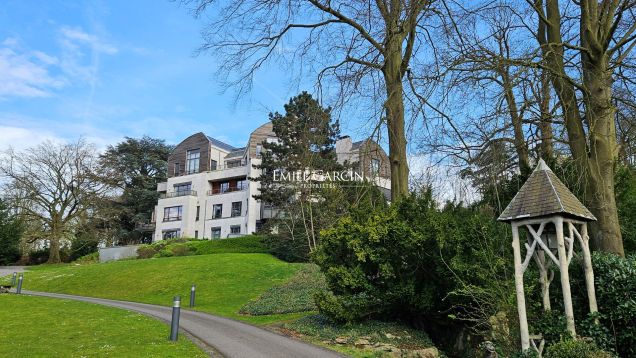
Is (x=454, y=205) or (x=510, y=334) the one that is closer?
(x=510, y=334)

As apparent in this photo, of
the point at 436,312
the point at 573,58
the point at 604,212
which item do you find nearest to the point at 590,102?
the point at 573,58

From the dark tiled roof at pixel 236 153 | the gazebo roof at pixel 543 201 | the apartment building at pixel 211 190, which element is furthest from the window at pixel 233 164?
the gazebo roof at pixel 543 201

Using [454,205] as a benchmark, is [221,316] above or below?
below

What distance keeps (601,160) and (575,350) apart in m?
5.13

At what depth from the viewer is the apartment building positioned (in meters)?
53.0

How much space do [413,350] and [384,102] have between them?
18.3 feet

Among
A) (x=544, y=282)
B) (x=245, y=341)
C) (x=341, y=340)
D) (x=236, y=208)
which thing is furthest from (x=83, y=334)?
(x=236, y=208)

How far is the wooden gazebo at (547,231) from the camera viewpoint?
817cm

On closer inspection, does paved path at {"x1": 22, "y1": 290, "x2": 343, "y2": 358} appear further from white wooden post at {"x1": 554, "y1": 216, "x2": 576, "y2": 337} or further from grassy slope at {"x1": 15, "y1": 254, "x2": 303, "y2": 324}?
white wooden post at {"x1": 554, "y1": 216, "x2": 576, "y2": 337}

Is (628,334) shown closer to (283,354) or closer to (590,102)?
(590,102)

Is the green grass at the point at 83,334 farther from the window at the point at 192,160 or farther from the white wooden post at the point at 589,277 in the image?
the window at the point at 192,160

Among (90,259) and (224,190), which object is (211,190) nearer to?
(224,190)

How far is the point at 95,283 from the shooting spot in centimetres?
3022

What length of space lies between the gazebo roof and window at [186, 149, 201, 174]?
55.8 m
